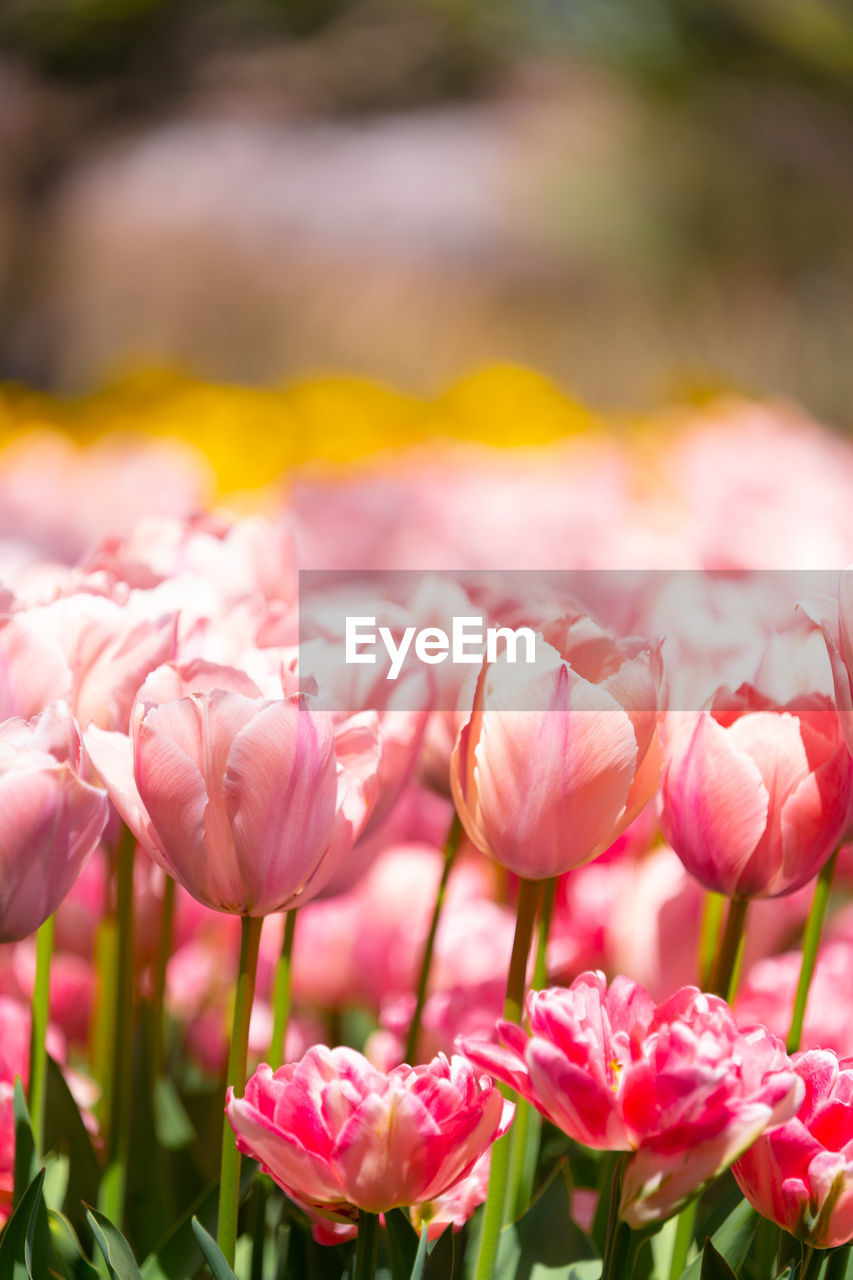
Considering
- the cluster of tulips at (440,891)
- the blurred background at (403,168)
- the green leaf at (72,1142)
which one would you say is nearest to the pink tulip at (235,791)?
the cluster of tulips at (440,891)

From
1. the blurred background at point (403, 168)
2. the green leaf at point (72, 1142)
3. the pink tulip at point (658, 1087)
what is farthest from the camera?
the blurred background at point (403, 168)

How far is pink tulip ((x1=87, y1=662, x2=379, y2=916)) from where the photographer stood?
188mm

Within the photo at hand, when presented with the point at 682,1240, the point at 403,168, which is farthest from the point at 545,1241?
the point at 403,168

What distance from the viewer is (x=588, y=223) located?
267 cm

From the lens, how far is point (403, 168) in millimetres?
2877

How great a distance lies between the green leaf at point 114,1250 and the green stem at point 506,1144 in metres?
0.06

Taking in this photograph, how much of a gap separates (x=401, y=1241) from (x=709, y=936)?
10 cm

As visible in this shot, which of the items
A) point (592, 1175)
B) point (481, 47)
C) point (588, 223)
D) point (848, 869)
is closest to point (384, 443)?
point (848, 869)

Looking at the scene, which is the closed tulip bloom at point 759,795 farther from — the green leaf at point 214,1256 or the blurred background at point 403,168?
the blurred background at point 403,168

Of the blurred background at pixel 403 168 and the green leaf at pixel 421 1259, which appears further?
the blurred background at pixel 403 168

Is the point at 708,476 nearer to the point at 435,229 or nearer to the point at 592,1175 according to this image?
the point at 592,1175

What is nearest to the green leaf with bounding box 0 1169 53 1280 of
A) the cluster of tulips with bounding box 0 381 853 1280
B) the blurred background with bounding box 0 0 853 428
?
the cluster of tulips with bounding box 0 381 853 1280

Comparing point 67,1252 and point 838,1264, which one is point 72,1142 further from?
point 838,1264

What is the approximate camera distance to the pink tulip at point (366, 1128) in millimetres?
175
